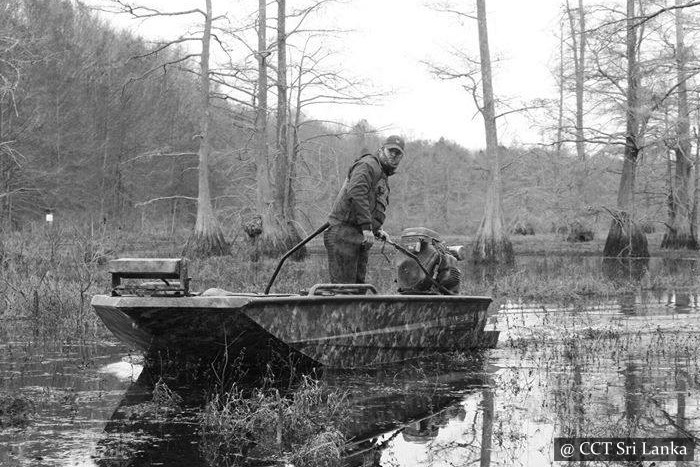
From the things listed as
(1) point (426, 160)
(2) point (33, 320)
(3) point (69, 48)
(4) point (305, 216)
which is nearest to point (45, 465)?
(2) point (33, 320)

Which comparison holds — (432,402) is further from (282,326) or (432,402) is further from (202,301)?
(202,301)

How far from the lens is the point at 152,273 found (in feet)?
21.7

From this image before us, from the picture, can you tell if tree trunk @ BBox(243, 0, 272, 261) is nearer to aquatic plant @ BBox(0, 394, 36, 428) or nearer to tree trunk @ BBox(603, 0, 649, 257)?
tree trunk @ BBox(603, 0, 649, 257)

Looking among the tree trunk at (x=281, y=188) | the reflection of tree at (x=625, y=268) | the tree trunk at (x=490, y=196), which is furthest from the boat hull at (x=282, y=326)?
the tree trunk at (x=490, y=196)

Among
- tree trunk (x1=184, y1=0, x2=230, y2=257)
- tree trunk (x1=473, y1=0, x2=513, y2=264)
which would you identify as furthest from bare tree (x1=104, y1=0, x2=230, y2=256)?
tree trunk (x1=473, y1=0, x2=513, y2=264)

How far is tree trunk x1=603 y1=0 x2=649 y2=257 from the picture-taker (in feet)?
94.6

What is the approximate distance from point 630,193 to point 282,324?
25.7 metres

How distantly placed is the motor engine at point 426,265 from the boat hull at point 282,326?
475 mm

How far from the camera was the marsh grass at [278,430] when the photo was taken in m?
5.09

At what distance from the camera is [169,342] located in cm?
720

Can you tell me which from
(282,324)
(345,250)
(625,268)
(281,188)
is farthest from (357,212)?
(281,188)

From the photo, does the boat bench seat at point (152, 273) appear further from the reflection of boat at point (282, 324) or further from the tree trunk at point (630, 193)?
the tree trunk at point (630, 193)

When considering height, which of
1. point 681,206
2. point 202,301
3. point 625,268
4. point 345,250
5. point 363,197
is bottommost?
point 625,268

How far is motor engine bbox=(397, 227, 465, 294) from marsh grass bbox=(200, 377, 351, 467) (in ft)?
9.56
